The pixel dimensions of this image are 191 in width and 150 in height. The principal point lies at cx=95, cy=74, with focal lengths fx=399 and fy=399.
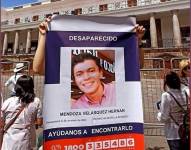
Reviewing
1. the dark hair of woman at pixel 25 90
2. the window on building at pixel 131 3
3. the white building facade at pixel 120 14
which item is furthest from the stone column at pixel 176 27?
the dark hair of woman at pixel 25 90

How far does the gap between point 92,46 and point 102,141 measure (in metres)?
0.69

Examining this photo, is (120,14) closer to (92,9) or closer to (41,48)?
(92,9)

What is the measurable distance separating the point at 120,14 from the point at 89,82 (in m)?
37.6

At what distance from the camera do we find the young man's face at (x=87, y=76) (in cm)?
283

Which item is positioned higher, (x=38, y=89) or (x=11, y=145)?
(x=38, y=89)

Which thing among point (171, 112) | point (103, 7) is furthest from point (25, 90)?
point (103, 7)

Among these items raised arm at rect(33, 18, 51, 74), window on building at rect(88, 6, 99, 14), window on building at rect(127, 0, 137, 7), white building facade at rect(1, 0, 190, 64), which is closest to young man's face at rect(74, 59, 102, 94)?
raised arm at rect(33, 18, 51, 74)

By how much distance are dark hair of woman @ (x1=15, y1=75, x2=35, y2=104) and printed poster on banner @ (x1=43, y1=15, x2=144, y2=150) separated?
2.88 ft

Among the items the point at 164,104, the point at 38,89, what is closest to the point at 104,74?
the point at 164,104

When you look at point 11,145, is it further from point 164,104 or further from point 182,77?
point 182,77

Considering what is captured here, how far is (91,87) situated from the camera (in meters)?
2.84

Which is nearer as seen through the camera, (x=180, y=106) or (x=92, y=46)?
(x=92, y=46)

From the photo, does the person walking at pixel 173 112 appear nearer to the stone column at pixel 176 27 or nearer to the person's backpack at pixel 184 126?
the person's backpack at pixel 184 126

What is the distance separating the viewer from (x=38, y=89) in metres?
9.90
